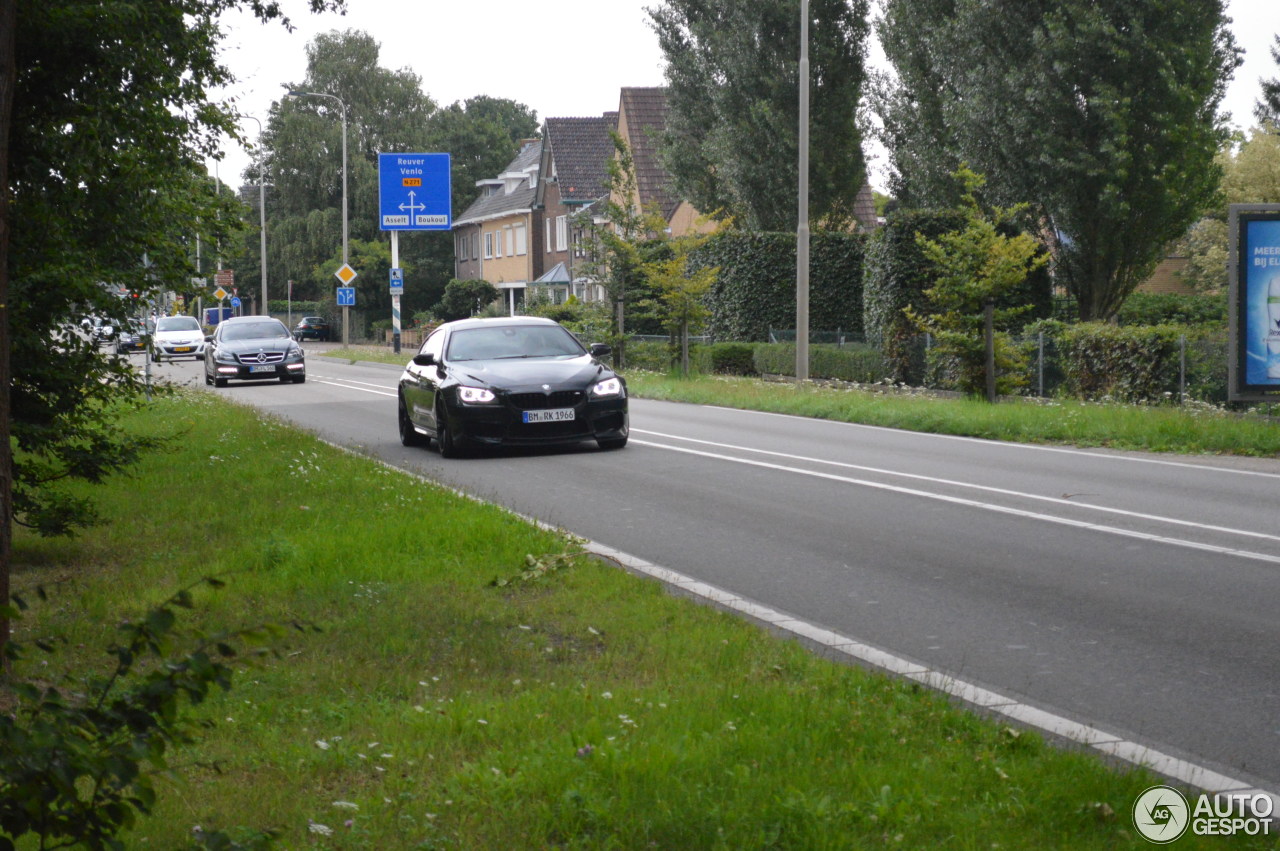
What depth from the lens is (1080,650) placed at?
22.4ft

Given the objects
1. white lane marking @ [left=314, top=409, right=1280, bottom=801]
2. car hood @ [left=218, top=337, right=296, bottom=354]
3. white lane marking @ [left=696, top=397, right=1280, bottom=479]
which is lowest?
white lane marking @ [left=696, top=397, right=1280, bottom=479]

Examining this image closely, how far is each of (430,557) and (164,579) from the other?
1.56 metres

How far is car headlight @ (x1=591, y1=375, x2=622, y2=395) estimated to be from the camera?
1612 centimetres

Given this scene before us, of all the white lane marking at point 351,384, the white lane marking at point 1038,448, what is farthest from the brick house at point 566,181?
the white lane marking at point 1038,448

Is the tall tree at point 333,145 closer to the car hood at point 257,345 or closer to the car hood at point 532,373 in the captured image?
the car hood at point 257,345

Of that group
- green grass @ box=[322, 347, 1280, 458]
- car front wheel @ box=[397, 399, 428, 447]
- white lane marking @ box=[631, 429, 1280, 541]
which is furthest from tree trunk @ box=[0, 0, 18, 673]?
green grass @ box=[322, 347, 1280, 458]

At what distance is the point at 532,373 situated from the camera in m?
16.1

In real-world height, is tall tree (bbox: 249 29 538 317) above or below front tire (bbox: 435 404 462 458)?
above

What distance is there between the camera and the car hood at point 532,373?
15969 mm

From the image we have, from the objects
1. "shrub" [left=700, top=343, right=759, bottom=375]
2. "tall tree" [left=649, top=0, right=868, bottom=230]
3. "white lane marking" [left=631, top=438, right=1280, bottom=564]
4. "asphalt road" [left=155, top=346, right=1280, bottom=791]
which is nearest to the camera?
"asphalt road" [left=155, top=346, right=1280, bottom=791]

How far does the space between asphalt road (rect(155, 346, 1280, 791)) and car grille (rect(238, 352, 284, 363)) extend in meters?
17.2

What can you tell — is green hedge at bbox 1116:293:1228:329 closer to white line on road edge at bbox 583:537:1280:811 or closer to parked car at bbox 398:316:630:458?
parked car at bbox 398:316:630:458

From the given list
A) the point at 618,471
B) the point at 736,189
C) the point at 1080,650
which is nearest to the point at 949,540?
the point at 1080,650

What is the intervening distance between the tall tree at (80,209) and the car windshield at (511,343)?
268 inches
